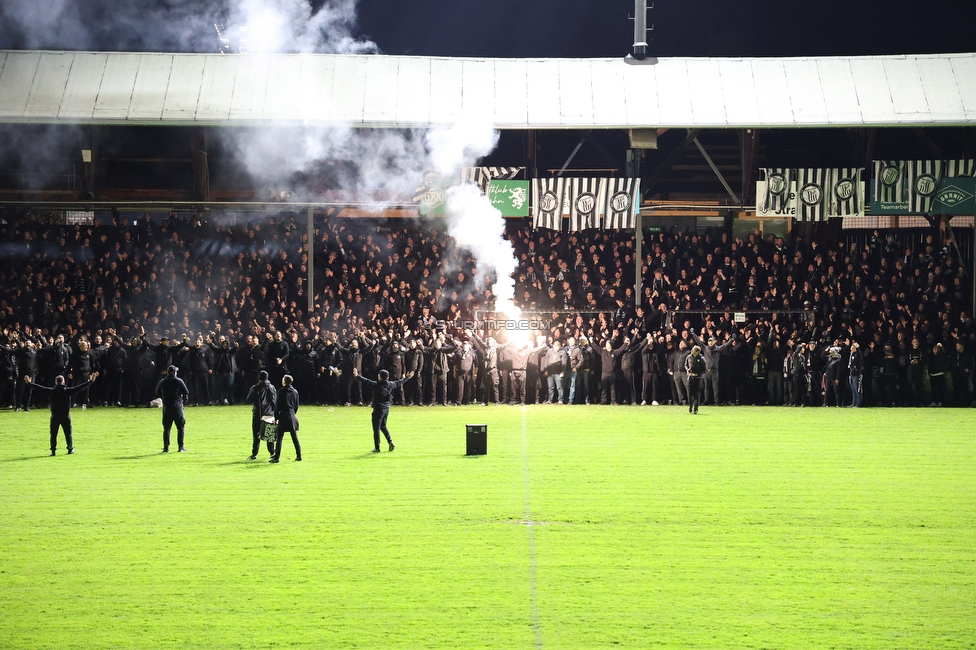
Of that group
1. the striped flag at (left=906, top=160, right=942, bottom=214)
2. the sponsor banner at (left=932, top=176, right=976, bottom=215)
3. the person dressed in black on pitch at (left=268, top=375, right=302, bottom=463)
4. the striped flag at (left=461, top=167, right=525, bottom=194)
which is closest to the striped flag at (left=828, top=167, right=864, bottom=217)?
the striped flag at (left=906, top=160, right=942, bottom=214)

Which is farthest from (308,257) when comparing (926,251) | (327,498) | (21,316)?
(926,251)

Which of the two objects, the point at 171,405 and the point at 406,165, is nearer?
the point at 171,405

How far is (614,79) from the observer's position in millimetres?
28203

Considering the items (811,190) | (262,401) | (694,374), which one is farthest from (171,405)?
(811,190)

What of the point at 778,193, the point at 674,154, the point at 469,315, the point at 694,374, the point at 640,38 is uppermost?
the point at 640,38

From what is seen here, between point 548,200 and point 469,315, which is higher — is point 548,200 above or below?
Result: above

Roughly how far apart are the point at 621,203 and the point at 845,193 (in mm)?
6225

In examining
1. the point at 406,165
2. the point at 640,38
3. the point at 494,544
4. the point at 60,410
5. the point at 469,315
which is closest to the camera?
the point at 494,544

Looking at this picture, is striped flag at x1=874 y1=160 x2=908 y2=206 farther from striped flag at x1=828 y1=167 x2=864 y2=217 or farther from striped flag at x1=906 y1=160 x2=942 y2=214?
striped flag at x1=828 y1=167 x2=864 y2=217

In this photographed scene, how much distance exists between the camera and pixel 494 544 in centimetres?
982

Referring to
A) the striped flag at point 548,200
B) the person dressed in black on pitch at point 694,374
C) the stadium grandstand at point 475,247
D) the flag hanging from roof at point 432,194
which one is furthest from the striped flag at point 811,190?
the flag hanging from roof at point 432,194

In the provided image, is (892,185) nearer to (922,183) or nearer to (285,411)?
(922,183)

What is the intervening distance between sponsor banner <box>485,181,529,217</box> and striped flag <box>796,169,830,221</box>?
297 inches

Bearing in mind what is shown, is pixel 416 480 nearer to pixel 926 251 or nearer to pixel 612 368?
pixel 612 368
